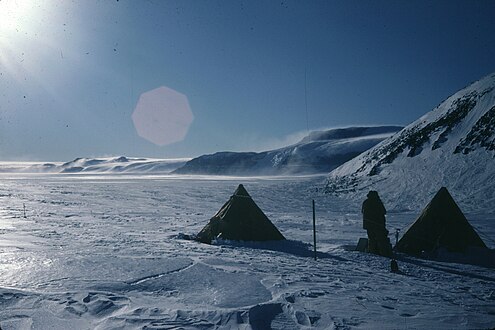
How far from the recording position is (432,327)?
5801mm

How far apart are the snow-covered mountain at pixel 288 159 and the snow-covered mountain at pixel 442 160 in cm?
7947

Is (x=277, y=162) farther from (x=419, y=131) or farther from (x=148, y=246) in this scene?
(x=148, y=246)

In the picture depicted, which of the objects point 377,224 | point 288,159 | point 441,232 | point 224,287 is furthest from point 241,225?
point 288,159

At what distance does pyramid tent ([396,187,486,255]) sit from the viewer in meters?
11.3

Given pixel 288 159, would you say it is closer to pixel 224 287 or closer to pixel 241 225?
pixel 241 225

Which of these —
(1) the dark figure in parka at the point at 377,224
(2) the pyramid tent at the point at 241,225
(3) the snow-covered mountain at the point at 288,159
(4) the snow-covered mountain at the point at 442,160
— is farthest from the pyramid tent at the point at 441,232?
(3) the snow-covered mountain at the point at 288,159

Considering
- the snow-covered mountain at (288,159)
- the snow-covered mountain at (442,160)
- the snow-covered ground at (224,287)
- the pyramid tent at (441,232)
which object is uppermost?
the snow-covered mountain at (288,159)

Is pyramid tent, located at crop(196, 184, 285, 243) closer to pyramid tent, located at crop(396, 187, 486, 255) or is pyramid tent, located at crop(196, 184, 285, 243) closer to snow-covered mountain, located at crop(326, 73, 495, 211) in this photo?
pyramid tent, located at crop(396, 187, 486, 255)

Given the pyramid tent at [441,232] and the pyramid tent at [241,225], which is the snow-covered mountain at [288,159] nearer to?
the pyramid tent at [241,225]

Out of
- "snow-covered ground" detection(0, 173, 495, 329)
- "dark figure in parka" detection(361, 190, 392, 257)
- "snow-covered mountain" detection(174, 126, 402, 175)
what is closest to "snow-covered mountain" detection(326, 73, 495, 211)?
"dark figure in parka" detection(361, 190, 392, 257)

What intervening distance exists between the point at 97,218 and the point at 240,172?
128 meters

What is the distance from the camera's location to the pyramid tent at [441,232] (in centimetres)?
1130

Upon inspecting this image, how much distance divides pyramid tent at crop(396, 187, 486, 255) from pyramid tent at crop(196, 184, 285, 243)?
194 inches

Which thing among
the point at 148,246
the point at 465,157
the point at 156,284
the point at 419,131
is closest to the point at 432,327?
the point at 156,284
